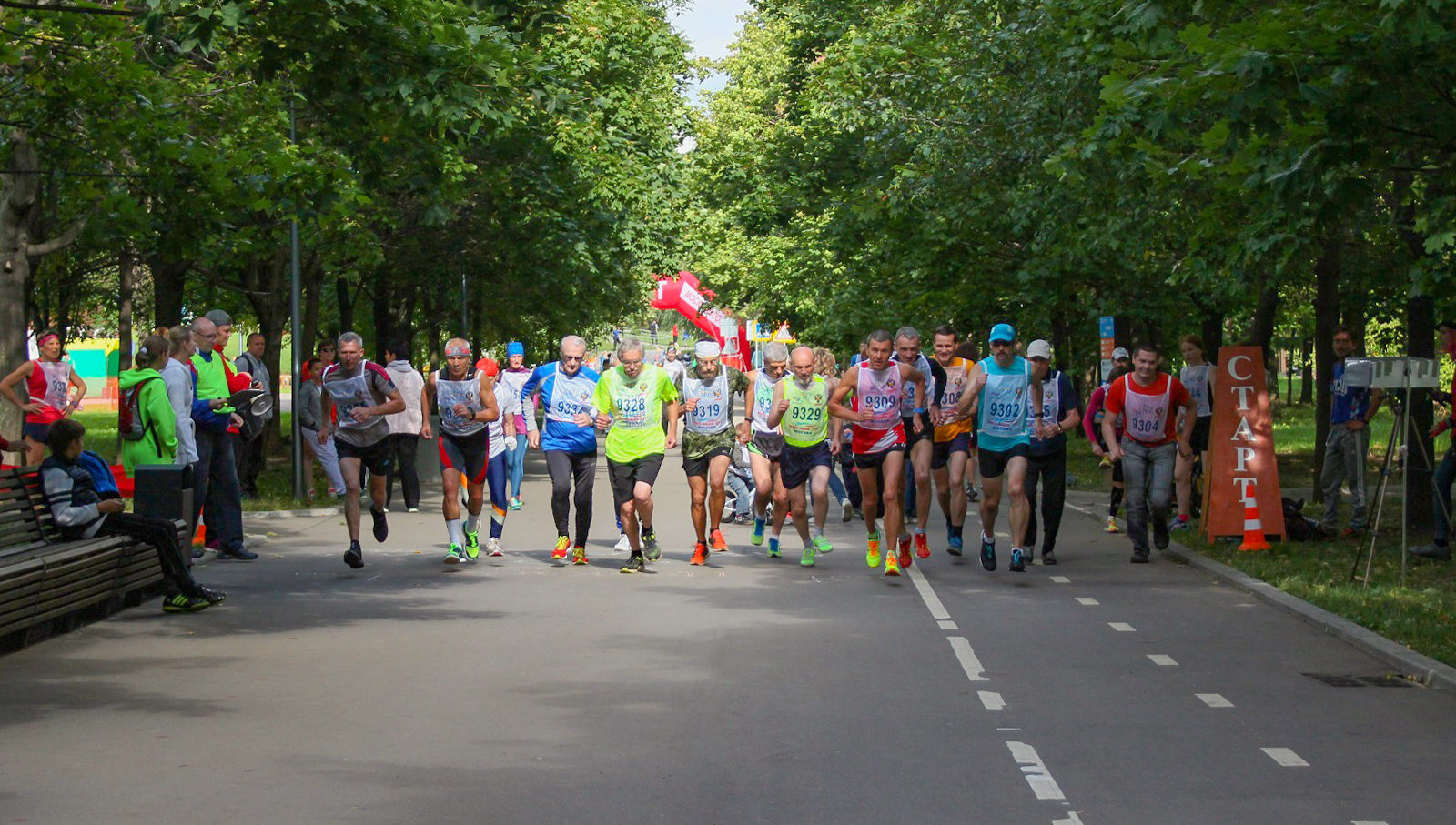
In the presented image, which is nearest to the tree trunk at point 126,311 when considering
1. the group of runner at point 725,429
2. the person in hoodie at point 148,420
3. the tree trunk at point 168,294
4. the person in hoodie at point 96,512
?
the tree trunk at point 168,294

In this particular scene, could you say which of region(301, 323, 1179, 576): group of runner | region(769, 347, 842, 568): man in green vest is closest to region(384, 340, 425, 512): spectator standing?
region(301, 323, 1179, 576): group of runner

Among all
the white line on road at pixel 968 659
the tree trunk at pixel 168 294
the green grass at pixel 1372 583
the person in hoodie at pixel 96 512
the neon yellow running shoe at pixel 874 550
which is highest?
the tree trunk at pixel 168 294

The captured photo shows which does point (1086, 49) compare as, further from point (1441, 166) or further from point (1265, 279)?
point (1265, 279)

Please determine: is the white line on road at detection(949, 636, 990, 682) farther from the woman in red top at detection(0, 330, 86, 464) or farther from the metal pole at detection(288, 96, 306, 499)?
the metal pole at detection(288, 96, 306, 499)

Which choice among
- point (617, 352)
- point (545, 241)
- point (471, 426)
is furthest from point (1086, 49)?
point (545, 241)

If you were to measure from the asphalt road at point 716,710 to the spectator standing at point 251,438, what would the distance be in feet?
18.3

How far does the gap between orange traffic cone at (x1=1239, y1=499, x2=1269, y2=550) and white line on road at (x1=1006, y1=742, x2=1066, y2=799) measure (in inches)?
345

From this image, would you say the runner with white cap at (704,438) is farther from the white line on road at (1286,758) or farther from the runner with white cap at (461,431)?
the white line on road at (1286,758)

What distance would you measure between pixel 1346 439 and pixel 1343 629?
7.49m

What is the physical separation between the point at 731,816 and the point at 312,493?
15.9m

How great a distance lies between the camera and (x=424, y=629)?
1091 cm

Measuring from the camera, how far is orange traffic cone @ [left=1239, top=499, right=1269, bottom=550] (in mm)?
15617

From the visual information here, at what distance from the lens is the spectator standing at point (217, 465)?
48.3 feet

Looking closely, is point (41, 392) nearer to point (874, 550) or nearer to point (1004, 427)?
point (874, 550)
